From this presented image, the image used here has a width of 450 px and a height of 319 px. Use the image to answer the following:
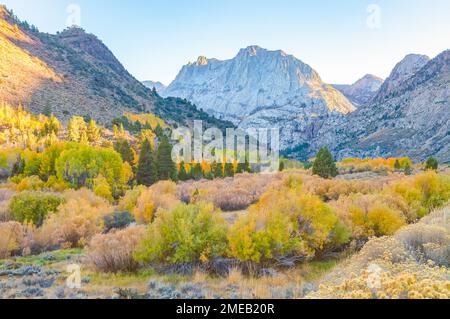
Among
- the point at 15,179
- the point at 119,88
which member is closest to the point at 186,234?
the point at 15,179

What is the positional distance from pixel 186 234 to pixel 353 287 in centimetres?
548

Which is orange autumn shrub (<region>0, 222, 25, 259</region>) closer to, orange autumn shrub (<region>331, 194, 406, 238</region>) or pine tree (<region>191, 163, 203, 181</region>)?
orange autumn shrub (<region>331, 194, 406, 238</region>)

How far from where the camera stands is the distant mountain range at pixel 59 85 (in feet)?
254

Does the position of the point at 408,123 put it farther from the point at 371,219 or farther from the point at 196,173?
the point at 371,219

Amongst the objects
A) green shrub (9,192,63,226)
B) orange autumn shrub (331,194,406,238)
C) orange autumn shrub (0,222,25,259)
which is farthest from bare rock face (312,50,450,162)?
orange autumn shrub (0,222,25,259)

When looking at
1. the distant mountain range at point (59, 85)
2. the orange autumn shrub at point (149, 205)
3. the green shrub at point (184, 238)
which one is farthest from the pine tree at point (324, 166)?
the distant mountain range at point (59, 85)

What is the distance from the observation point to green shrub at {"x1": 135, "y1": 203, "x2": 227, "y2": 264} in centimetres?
980

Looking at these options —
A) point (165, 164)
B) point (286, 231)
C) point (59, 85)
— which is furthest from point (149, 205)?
point (59, 85)

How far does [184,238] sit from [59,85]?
9166 centimetres

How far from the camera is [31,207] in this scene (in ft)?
57.2

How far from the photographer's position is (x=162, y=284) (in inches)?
331

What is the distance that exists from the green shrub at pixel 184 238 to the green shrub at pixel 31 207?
930 cm

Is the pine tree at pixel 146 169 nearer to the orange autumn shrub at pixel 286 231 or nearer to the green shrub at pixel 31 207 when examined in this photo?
the green shrub at pixel 31 207
